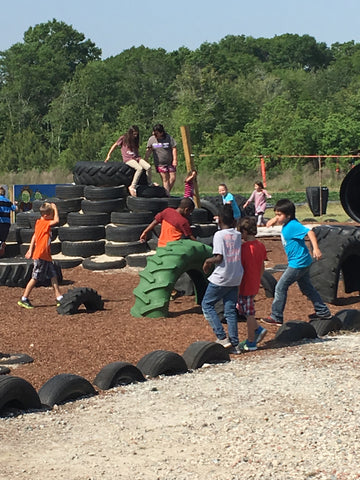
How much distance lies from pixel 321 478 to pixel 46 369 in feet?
13.0

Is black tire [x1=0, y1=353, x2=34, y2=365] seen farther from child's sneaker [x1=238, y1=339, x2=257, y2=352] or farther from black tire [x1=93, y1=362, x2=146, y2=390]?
child's sneaker [x1=238, y1=339, x2=257, y2=352]

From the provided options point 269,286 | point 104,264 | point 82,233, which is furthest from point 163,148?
point 269,286

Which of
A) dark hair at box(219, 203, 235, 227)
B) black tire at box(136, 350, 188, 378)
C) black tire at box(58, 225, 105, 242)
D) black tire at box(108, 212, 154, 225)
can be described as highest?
dark hair at box(219, 203, 235, 227)

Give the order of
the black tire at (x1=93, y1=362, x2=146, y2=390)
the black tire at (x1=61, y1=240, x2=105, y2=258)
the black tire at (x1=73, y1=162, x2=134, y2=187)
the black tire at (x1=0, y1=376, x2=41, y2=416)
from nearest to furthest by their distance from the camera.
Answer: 1. the black tire at (x1=0, y1=376, x2=41, y2=416)
2. the black tire at (x1=93, y1=362, x2=146, y2=390)
3. the black tire at (x1=61, y1=240, x2=105, y2=258)
4. the black tire at (x1=73, y1=162, x2=134, y2=187)

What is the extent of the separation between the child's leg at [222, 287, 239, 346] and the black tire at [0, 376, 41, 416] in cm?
286

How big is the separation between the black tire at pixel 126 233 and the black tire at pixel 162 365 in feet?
28.6

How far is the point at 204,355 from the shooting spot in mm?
8609

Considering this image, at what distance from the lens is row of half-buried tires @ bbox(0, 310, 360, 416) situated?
699 cm

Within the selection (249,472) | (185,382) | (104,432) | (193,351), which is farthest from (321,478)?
(193,351)

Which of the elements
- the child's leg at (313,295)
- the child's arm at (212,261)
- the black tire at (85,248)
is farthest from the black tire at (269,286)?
the black tire at (85,248)

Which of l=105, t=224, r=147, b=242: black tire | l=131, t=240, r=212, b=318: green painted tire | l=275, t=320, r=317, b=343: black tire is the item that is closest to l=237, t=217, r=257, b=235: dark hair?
l=275, t=320, r=317, b=343: black tire

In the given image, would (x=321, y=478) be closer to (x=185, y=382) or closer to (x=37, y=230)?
(x=185, y=382)

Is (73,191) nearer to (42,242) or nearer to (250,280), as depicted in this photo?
(42,242)

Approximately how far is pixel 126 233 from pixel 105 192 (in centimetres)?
110
